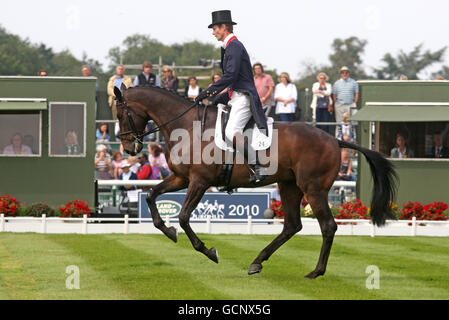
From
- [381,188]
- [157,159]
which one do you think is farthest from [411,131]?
[381,188]

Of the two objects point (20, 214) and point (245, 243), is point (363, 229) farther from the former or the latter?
point (20, 214)

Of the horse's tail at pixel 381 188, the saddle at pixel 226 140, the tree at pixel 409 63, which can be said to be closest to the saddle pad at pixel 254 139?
the saddle at pixel 226 140

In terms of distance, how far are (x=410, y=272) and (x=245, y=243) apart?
4.69 m

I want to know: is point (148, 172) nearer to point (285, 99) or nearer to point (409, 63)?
point (285, 99)

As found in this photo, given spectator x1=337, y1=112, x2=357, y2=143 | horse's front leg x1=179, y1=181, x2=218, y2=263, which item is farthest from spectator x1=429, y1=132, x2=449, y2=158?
horse's front leg x1=179, y1=181, x2=218, y2=263

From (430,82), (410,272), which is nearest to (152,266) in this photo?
(410,272)

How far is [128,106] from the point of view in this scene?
12383 millimetres

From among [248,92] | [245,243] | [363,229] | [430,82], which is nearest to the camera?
[248,92]

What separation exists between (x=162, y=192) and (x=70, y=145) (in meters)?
9.04

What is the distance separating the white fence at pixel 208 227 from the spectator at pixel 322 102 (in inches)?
183

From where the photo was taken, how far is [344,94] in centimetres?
2336

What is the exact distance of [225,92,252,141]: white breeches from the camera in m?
11.9

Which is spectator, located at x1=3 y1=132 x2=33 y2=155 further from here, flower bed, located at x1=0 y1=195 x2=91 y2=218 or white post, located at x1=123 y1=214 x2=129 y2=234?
white post, located at x1=123 y1=214 x2=129 y2=234

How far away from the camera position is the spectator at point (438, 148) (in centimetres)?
2056
